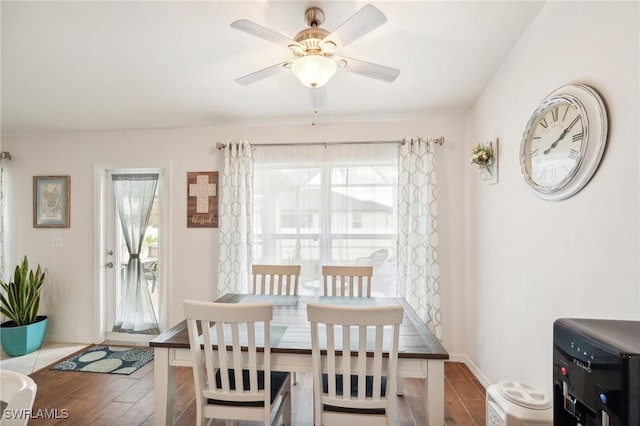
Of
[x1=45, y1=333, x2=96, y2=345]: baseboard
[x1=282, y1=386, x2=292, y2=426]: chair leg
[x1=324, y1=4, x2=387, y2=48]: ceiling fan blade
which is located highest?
[x1=324, y1=4, x2=387, y2=48]: ceiling fan blade

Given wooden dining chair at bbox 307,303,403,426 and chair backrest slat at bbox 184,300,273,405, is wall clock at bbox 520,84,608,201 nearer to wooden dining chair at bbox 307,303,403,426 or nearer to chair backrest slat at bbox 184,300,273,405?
wooden dining chair at bbox 307,303,403,426

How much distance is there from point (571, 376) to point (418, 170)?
2270 millimetres

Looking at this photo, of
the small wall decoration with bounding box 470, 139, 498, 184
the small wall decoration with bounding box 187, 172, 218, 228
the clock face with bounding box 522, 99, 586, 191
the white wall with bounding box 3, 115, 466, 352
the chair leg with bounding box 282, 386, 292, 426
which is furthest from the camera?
the small wall decoration with bounding box 187, 172, 218, 228

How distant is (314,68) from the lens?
1521mm

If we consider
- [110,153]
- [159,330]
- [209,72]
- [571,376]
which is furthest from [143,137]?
[571,376]

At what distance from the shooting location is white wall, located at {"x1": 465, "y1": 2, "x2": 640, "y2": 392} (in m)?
1.14

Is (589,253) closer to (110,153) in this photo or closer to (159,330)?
(159,330)

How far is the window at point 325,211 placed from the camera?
9.85 feet

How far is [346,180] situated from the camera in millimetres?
3021

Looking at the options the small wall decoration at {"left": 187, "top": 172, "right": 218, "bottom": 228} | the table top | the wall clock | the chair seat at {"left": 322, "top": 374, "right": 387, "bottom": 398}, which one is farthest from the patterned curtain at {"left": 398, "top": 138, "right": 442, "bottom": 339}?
the small wall decoration at {"left": 187, "top": 172, "right": 218, "bottom": 228}

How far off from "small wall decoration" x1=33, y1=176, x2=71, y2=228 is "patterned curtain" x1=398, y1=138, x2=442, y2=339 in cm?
389

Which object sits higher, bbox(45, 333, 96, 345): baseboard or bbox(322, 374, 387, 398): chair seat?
bbox(322, 374, 387, 398): chair seat

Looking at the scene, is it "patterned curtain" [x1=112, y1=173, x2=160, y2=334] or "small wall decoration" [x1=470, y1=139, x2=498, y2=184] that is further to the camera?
"patterned curtain" [x1=112, y1=173, x2=160, y2=334]

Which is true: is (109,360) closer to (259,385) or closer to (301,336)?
(259,385)
